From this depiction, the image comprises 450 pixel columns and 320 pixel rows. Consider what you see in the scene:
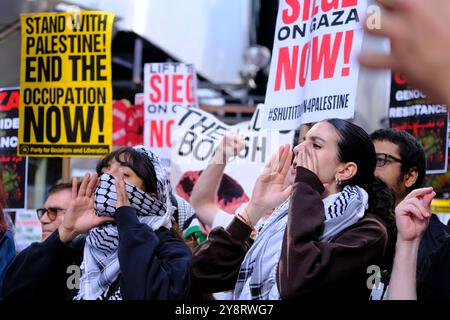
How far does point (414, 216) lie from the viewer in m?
2.95

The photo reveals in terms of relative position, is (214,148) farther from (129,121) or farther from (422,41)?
(422,41)

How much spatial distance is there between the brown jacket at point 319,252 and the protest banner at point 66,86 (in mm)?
2718

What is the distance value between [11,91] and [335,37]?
10.6 ft

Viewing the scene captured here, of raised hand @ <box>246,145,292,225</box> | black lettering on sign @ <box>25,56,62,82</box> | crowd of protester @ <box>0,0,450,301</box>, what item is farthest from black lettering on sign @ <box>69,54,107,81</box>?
raised hand @ <box>246,145,292,225</box>

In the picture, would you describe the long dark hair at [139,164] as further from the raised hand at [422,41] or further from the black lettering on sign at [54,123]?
the raised hand at [422,41]

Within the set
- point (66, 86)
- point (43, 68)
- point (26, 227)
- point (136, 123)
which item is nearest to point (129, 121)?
point (136, 123)

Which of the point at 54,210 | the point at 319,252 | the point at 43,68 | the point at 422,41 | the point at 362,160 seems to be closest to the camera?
the point at 422,41

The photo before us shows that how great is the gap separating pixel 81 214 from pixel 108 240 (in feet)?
0.67

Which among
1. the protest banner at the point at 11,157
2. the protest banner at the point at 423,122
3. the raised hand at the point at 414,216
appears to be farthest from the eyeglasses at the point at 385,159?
the protest banner at the point at 11,157

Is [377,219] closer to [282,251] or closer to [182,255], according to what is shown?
[282,251]

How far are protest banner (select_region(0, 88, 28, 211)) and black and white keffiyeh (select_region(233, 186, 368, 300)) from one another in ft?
11.7

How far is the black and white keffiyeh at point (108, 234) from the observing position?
3.49m

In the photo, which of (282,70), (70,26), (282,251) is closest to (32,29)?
(70,26)

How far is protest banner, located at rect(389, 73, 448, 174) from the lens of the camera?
555 centimetres
